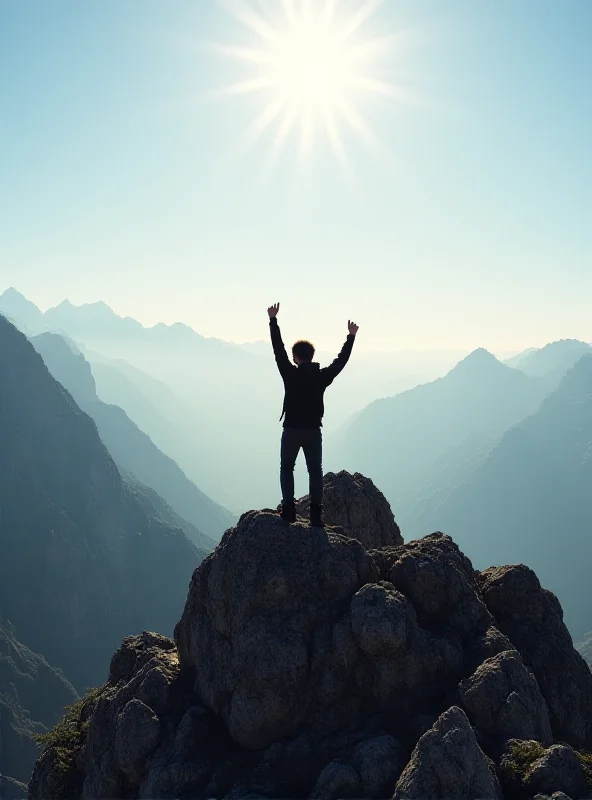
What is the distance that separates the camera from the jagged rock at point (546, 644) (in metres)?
13.0

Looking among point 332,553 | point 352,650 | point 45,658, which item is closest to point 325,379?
point 332,553

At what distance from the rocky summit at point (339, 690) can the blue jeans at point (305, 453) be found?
Answer: 1030 millimetres

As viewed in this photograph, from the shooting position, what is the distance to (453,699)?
1120cm

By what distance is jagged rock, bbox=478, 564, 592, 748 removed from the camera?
13.0 m

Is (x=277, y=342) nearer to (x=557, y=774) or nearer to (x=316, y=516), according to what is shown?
(x=316, y=516)

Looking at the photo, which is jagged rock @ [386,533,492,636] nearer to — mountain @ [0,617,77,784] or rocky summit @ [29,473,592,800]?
rocky summit @ [29,473,592,800]

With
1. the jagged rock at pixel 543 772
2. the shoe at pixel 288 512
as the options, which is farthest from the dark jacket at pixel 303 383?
the jagged rock at pixel 543 772

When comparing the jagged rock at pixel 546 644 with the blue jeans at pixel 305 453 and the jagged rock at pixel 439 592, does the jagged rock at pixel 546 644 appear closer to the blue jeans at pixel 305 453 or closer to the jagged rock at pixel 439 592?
the jagged rock at pixel 439 592

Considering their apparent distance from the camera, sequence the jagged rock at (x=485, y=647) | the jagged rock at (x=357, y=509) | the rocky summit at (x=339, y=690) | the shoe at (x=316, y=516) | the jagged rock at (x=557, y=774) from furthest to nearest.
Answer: the jagged rock at (x=357, y=509) < the shoe at (x=316, y=516) < the jagged rock at (x=485, y=647) < the rocky summit at (x=339, y=690) < the jagged rock at (x=557, y=774)

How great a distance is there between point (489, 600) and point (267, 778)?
24.8ft

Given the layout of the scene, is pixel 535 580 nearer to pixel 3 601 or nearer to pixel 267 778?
pixel 267 778

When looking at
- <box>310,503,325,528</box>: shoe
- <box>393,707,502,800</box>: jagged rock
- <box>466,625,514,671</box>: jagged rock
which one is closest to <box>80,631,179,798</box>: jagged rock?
<box>310,503,325,528</box>: shoe

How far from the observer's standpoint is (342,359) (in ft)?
44.0

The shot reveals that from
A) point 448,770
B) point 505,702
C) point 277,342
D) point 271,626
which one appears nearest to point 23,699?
point 271,626
